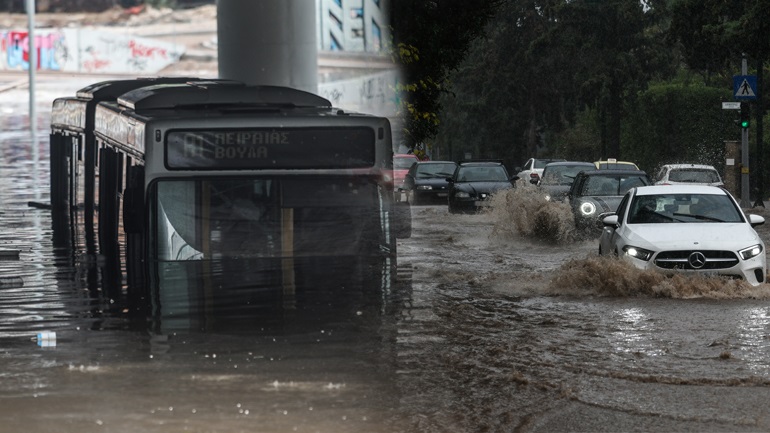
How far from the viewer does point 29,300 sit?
15.8 meters

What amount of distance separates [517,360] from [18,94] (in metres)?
13.9

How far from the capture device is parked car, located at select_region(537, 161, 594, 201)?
33.5m

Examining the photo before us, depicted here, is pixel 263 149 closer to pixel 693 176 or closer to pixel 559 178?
pixel 559 178

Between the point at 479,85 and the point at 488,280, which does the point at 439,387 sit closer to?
the point at 488,280

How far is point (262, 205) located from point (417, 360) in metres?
1.89

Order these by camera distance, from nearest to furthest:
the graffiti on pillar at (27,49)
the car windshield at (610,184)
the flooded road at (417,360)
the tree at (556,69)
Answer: the flooded road at (417,360)
the graffiti on pillar at (27,49)
the car windshield at (610,184)
the tree at (556,69)

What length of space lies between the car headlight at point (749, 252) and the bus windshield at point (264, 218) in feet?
18.6

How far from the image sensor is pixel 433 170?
4994cm

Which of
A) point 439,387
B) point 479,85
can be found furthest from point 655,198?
point 479,85

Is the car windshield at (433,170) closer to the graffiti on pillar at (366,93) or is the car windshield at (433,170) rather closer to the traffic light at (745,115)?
the traffic light at (745,115)

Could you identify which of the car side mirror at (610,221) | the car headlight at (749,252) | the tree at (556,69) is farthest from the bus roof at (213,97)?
the tree at (556,69)

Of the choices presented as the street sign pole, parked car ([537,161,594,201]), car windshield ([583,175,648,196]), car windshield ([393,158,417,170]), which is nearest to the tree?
car windshield ([393,158,417,170])

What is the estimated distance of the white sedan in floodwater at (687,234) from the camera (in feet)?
54.3

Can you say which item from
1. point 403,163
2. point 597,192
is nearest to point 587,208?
point 597,192
